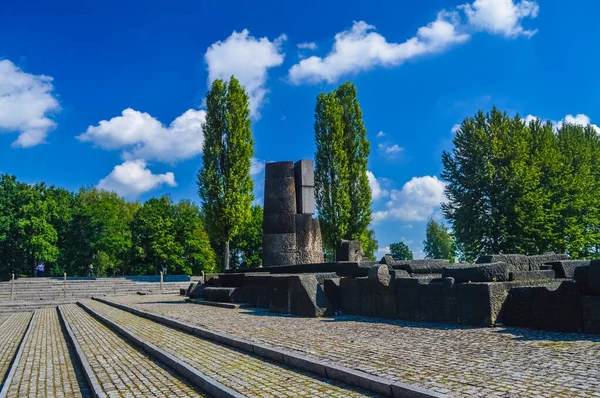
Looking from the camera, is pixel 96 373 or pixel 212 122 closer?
pixel 96 373

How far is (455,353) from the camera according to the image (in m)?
5.68

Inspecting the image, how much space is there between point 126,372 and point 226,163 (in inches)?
1130

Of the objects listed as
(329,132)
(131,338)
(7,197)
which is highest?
(329,132)

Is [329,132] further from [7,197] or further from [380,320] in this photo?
[7,197]

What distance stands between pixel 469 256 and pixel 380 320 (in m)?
19.8

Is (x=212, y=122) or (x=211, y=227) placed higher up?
(x=212, y=122)

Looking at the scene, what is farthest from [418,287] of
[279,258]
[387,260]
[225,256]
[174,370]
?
[225,256]

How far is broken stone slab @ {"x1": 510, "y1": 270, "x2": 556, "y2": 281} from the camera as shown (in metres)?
8.30

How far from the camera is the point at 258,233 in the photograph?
5378 cm

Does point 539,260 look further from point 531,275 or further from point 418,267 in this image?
point 418,267

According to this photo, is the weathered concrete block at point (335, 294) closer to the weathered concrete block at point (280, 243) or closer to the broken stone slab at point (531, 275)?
the broken stone slab at point (531, 275)

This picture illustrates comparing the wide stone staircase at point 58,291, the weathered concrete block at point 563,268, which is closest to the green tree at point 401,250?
the wide stone staircase at point 58,291

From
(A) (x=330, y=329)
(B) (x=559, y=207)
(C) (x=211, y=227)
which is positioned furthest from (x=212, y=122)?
(A) (x=330, y=329)

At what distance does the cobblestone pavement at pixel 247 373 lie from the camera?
4.54 m
